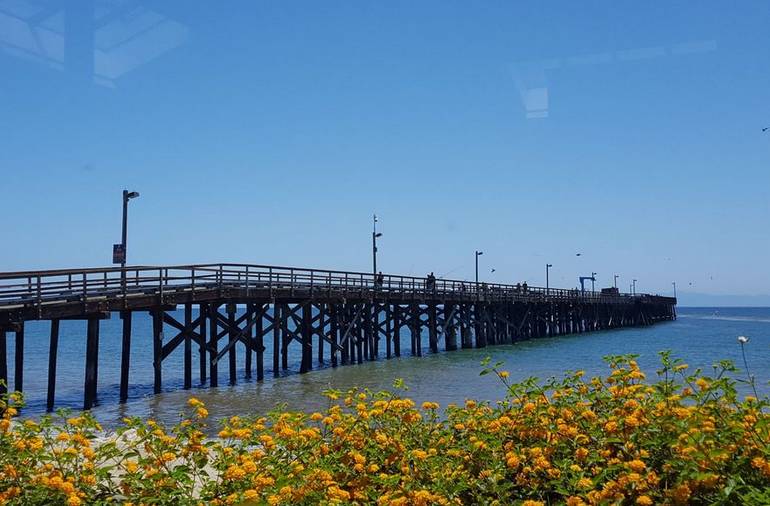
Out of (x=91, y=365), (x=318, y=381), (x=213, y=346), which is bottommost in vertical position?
(x=318, y=381)

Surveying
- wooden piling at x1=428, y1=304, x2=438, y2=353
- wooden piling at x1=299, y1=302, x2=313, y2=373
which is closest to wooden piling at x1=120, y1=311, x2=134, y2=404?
wooden piling at x1=299, y1=302, x2=313, y2=373

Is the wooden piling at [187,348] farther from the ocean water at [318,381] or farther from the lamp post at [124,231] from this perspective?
the lamp post at [124,231]

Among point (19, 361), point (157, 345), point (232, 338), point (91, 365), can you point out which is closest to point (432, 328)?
point (232, 338)

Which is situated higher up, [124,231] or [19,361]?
[124,231]

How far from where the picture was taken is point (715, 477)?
3.70m

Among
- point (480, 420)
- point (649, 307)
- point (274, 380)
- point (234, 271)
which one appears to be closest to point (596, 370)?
point (274, 380)

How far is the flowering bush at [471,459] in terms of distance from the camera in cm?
403

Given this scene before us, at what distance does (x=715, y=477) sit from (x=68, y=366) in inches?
1781

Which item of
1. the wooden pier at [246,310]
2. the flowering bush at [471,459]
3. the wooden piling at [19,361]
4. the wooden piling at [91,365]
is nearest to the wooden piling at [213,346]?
the wooden pier at [246,310]

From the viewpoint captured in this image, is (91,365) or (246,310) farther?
(246,310)

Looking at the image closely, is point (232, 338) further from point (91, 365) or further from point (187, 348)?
point (91, 365)

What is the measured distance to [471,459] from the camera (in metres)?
5.10

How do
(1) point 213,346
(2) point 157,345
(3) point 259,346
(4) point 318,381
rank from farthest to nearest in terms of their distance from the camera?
(4) point 318,381 < (3) point 259,346 < (1) point 213,346 < (2) point 157,345

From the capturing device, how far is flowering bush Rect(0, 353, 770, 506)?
13.2 feet
